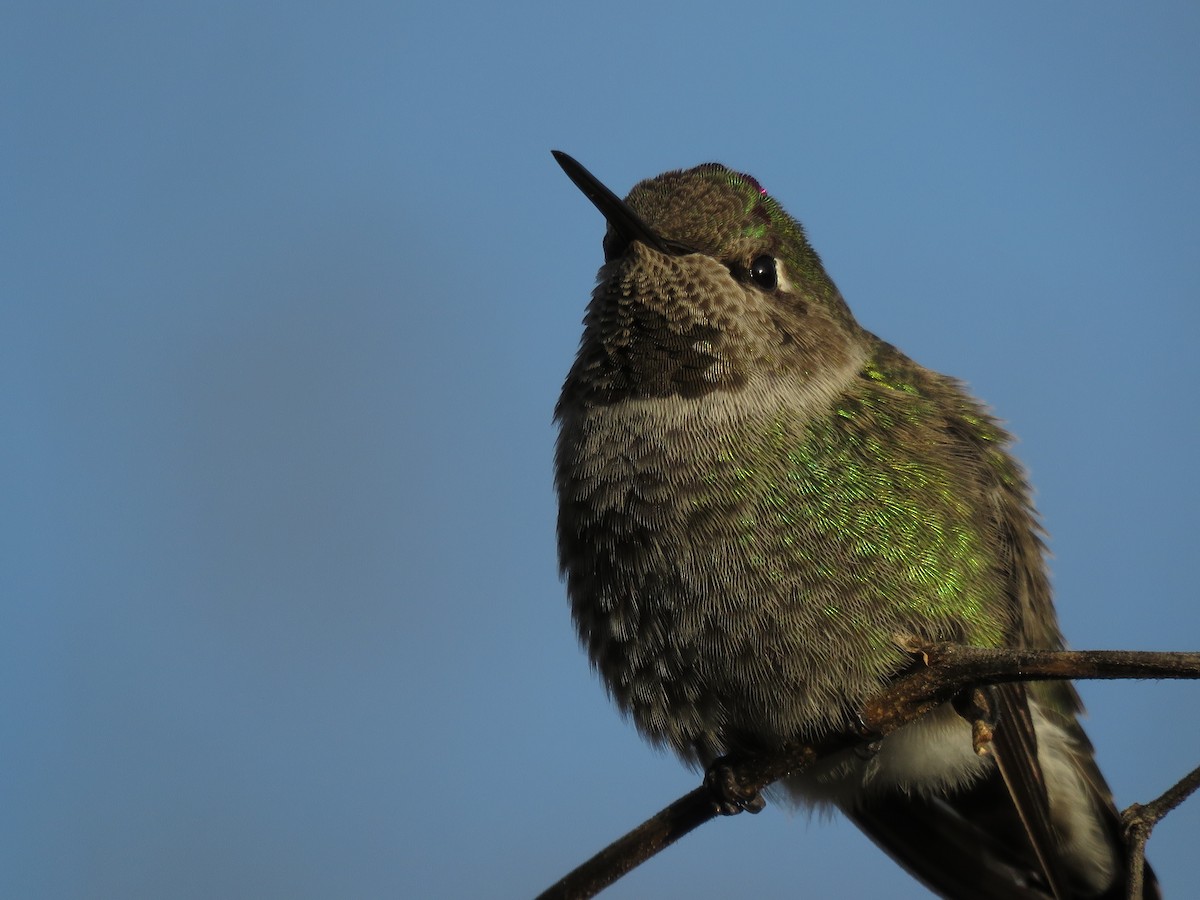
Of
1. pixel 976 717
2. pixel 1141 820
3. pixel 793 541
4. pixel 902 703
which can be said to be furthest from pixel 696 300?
pixel 1141 820

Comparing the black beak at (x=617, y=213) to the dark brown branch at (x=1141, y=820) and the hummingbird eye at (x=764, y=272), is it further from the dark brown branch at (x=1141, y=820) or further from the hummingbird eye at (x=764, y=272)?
the dark brown branch at (x=1141, y=820)

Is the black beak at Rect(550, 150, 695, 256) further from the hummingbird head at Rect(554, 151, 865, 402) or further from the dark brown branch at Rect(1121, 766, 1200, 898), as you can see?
the dark brown branch at Rect(1121, 766, 1200, 898)

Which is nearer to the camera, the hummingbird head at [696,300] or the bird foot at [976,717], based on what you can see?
the bird foot at [976,717]

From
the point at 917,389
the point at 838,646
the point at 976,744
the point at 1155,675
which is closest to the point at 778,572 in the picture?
the point at 838,646

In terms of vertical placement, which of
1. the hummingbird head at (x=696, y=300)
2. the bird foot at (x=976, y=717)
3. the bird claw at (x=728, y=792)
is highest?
the hummingbird head at (x=696, y=300)

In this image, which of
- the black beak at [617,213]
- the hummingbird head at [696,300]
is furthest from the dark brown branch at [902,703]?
the black beak at [617,213]

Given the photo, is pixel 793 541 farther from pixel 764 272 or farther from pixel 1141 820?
pixel 1141 820

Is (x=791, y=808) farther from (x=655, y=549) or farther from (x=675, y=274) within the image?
(x=675, y=274)
